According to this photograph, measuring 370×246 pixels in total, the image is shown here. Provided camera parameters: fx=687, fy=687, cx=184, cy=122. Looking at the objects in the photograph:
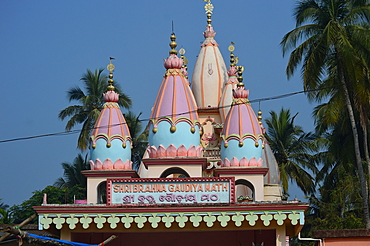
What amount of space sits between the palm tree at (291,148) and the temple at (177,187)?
1550 cm

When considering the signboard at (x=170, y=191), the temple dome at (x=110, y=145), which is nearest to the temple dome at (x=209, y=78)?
the temple dome at (x=110, y=145)

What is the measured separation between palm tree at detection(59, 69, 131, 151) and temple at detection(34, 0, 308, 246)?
45.1 feet

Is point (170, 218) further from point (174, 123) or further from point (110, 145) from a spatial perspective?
point (110, 145)

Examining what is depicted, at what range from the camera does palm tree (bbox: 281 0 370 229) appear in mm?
29578

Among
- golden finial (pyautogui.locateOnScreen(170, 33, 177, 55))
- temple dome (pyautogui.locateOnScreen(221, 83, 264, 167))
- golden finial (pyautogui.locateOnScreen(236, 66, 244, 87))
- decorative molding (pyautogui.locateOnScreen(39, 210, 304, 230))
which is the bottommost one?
decorative molding (pyautogui.locateOnScreen(39, 210, 304, 230))

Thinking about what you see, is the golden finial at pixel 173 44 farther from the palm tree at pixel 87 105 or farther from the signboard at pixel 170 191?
the palm tree at pixel 87 105

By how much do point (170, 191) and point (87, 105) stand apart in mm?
21564

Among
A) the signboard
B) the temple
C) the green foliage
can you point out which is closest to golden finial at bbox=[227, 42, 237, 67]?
the temple

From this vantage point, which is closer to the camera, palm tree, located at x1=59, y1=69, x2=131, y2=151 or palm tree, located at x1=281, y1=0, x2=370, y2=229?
palm tree, located at x1=281, y1=0, x2=370, y2=229

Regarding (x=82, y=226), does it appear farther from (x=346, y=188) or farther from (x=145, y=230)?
(x=346, y=188)

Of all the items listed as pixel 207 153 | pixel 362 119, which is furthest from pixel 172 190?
pixel 362 119

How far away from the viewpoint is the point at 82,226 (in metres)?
20.0

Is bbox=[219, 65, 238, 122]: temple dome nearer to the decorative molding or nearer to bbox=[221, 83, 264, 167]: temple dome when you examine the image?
bbox=[221, 83, 264, 167]: temple dome

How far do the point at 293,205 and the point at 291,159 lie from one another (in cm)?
2445
